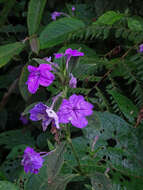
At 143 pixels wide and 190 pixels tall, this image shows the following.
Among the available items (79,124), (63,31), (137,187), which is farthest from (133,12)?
(79,124)

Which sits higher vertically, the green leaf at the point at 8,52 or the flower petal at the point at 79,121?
the green leaf at the point at 8,52

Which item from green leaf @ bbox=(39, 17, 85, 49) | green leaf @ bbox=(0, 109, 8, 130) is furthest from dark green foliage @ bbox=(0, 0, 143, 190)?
green leaf @ bbox=(0, 109, 8, 130)

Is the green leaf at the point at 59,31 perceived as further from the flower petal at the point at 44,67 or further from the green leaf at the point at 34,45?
the flower petal at the point at 44,67

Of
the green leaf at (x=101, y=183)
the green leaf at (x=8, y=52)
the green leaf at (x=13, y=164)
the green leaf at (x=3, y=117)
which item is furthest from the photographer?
the green leaf at (x=3, y=117)

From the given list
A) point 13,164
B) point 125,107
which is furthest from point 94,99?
point 13,164

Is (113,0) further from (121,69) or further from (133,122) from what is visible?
(133,122)

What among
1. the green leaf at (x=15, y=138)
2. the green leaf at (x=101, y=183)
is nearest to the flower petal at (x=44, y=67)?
the green leaf at (x=101, y=183)

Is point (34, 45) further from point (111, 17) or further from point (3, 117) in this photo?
point (3, 117)
